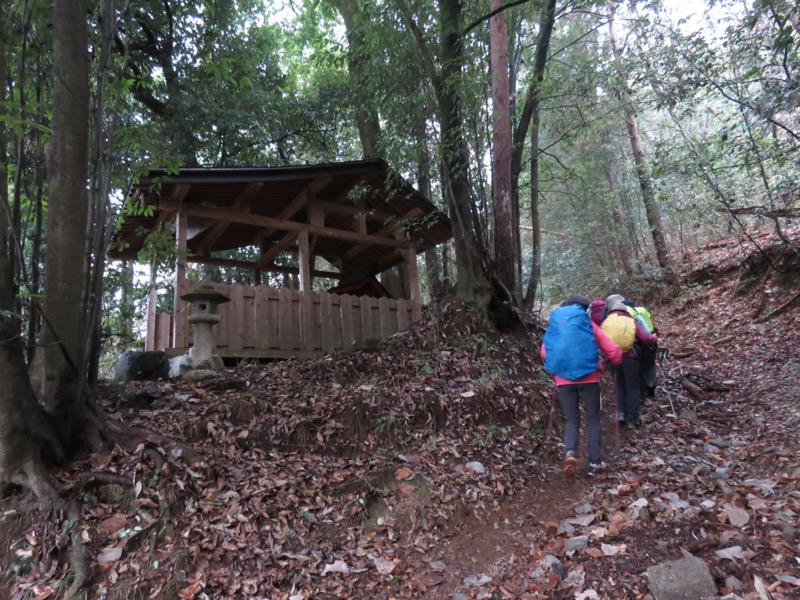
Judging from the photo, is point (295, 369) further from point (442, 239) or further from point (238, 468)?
point (442, 239)

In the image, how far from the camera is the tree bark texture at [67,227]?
409cm

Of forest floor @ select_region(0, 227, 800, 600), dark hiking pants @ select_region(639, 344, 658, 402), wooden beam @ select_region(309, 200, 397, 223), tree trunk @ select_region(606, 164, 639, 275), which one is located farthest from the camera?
tree trunk @ select_region(606, 164, 639, 275)

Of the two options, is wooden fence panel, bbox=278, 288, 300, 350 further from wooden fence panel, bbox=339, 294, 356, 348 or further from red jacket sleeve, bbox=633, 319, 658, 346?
red jacket sleeve, bbox=633, 319, 658, 346

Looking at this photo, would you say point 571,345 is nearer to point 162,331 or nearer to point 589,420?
point 589,420

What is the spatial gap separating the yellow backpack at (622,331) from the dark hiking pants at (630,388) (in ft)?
0.91

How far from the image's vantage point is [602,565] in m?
3.24

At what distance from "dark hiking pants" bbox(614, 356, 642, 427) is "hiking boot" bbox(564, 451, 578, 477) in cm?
176

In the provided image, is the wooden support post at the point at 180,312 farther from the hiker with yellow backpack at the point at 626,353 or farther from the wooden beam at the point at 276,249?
the hiker with yellow backpack at the point at 626,353

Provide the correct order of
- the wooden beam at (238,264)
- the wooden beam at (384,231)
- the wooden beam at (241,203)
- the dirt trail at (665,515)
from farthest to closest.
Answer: the wooden beam at (238,264) < the wooden beam at (384,231) < the wooden beam at (241,203) < the dirt trail at (665,515)

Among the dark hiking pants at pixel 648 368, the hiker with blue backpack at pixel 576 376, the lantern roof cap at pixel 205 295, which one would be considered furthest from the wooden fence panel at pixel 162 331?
the dark hiking pants at pixel 648 368

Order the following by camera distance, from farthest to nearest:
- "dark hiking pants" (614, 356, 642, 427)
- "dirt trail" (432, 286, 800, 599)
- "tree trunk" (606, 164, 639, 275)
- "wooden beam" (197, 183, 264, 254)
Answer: "tree trunk" (606, 164, 639, 275) < "wooden beam" (197, 183, 264, 254) < "dark hiking pants" (614, 356, 642, 427) < "dirt trail" (432, 286, 800, 599)

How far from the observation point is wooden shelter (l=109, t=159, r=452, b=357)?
816 centimetres

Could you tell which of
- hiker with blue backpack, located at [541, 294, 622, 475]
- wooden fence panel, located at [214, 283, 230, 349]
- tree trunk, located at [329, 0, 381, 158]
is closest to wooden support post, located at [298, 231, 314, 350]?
wooden fence panel, located at [214, 283, 230, 349]

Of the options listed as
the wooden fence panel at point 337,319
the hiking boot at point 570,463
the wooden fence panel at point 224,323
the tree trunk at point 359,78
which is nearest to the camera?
the hiking boot at point 570,463
